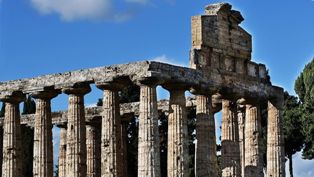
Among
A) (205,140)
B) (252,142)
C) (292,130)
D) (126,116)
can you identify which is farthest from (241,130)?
(292,130)

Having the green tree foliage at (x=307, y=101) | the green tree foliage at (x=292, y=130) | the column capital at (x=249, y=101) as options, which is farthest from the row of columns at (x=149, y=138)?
the green tree foliage at (x=292, y=130)

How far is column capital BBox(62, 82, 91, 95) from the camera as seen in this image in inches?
2130

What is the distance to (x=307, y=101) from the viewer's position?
80.9 metres

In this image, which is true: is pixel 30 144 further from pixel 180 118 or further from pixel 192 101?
pixel 180 118

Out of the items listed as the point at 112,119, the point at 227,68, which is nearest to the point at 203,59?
the point at 227,68

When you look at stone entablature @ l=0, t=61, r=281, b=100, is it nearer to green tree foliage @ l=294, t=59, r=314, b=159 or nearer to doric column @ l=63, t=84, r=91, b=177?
doric column @ l=63, t=84, r=91, b=177

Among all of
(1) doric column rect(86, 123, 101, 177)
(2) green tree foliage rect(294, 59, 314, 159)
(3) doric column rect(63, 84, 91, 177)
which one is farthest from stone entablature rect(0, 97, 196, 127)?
(2) green tree foliage rect(294, 59, 314, 159)

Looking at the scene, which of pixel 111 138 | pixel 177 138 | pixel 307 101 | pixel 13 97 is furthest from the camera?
pixel 307 101

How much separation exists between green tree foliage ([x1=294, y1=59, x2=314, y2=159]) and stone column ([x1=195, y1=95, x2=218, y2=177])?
25.8 metres

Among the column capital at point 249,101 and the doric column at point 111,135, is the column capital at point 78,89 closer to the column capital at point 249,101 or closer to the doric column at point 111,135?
the doric column at point 111,135

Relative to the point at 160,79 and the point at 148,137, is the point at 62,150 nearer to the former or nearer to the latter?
the point at 148,137

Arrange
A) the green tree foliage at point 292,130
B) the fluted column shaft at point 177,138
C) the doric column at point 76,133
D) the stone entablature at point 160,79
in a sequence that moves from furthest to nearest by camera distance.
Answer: the green tree foliage at point 292,130
the doric column at point 76,133
the fluted column shaft at point 177,138
the stone entablature at point 160,79

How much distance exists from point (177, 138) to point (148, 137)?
2.21 meters

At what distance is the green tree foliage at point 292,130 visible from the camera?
262 feet
